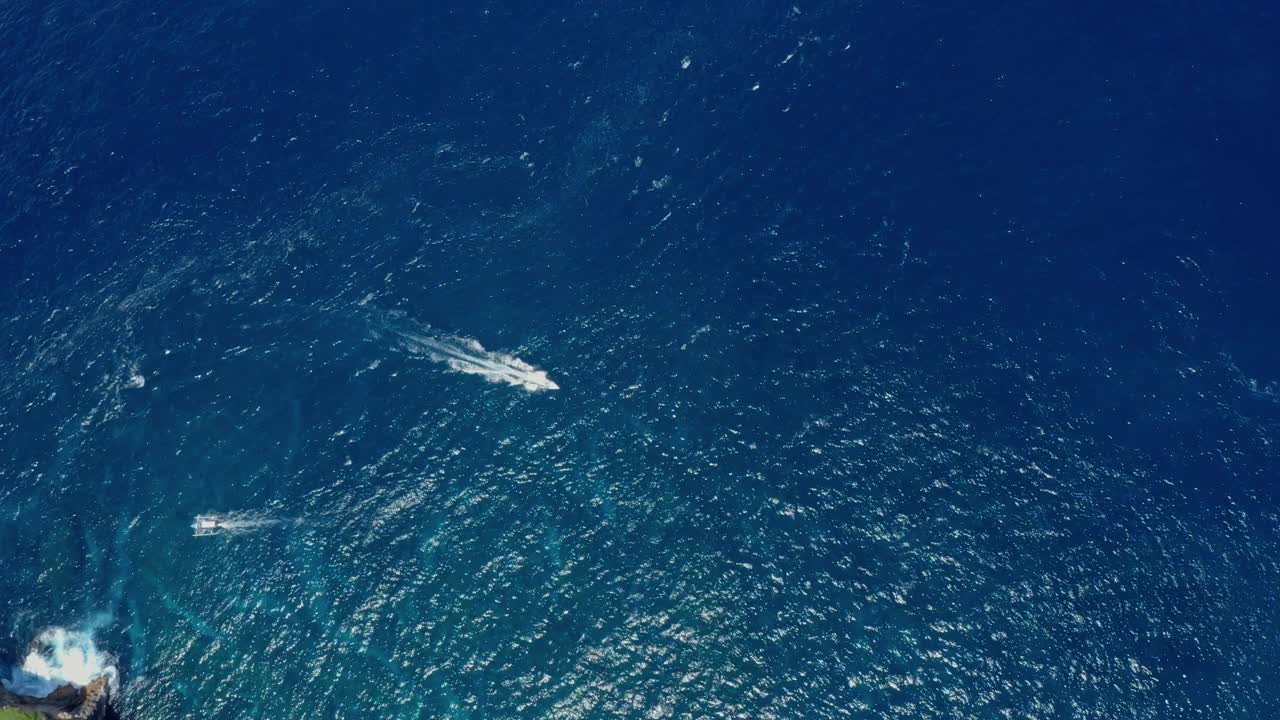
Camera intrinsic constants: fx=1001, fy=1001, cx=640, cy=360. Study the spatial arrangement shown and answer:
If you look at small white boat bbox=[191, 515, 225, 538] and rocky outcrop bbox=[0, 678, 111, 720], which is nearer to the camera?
rocky outcrop bbox=[0, 678, 111, 720]

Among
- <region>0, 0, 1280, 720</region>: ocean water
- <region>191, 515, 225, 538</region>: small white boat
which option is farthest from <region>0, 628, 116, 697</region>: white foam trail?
<region>191, 515, 225, 538</region>: small white boat

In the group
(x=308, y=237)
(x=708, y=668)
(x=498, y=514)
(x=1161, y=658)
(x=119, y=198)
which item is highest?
(x=119, y=198)

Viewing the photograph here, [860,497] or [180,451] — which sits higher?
[180,451]

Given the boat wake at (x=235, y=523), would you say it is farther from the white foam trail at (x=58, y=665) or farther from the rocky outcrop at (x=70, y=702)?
the rocky outcrop at (x=70, y=702)

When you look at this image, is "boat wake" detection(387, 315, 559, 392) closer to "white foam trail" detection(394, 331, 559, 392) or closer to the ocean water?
"white foam trail" detection(394, 331, 559, 392)

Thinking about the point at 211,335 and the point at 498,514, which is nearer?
the point at 498,514

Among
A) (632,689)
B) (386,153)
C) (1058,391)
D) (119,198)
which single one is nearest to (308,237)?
(386,153)

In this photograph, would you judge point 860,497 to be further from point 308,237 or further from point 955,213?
point 308,237
